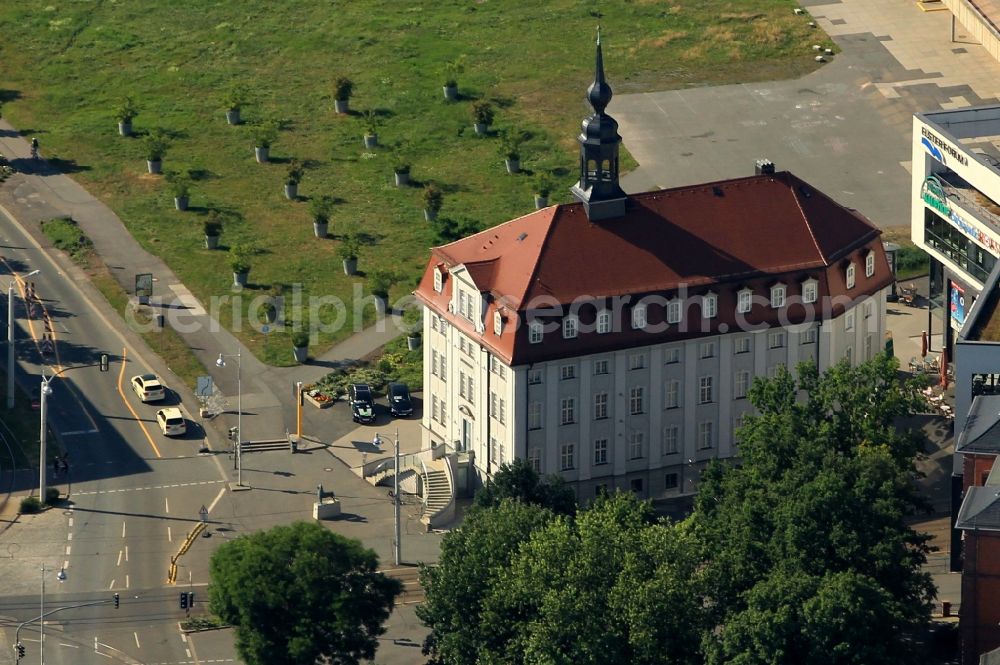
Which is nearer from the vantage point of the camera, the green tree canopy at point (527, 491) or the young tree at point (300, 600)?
the young tree at point (300, 600)

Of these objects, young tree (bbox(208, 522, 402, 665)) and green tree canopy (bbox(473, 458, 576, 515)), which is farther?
green tree canopy (bbox(473, 458, 576, 515))

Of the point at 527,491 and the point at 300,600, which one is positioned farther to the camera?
the point at 527,491

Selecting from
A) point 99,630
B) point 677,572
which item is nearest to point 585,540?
point 677,572

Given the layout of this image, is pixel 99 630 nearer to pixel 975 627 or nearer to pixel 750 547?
pixel 750 547

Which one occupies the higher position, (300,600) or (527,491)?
(527,491)
